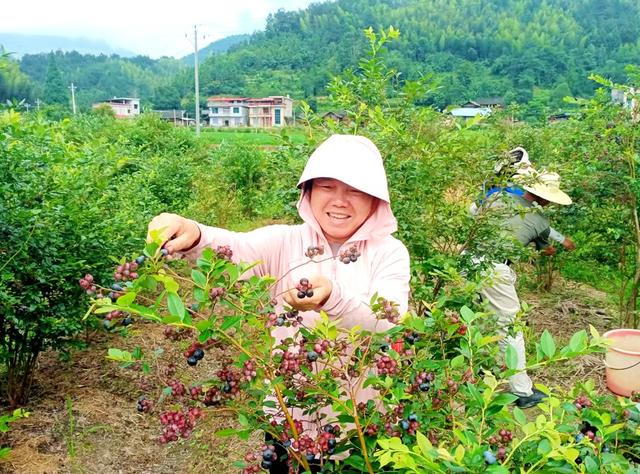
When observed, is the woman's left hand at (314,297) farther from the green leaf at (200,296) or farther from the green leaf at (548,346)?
the green leaf at (548,346)

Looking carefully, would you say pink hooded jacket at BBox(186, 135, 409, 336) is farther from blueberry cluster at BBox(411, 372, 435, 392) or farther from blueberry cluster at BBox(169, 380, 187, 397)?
blueberry cluster at BBox(169, 380, 187, 397)

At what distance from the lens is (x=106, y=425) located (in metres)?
3.71

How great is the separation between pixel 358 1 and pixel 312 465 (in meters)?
115

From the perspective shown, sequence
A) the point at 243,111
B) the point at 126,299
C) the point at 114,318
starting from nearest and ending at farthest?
the point at 126,299 → the point at 114,318 → the point at 243,111

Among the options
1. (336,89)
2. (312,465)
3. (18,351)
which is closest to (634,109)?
(336,89)

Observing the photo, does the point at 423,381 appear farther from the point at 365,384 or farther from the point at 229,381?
the point at 229,381

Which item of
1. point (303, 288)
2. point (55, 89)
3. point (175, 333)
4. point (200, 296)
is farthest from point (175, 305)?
point (55, 89)

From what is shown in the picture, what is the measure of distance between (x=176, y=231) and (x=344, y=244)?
52 centimetres

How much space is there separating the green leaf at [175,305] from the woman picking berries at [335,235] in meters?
0.51

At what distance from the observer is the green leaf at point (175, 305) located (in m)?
0.93

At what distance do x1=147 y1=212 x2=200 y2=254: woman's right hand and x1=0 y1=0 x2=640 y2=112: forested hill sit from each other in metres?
49.3

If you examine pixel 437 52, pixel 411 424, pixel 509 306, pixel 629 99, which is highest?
pixel 437 52

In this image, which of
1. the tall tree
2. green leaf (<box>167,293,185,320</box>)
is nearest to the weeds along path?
green leaf (<box>167,293,185,320</box>)

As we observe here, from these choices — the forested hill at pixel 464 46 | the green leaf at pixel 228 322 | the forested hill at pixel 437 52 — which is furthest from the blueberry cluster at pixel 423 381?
the forested hill at pixel 464 46
